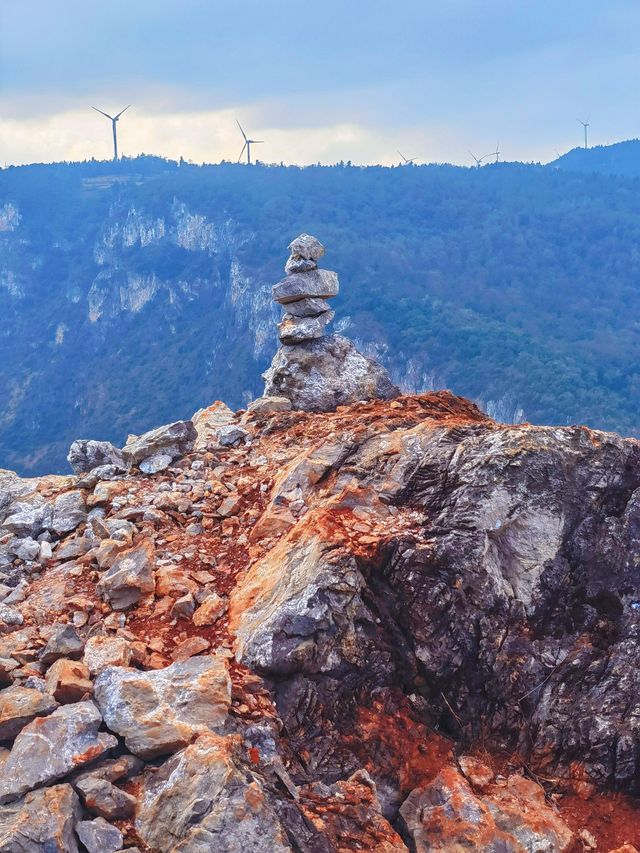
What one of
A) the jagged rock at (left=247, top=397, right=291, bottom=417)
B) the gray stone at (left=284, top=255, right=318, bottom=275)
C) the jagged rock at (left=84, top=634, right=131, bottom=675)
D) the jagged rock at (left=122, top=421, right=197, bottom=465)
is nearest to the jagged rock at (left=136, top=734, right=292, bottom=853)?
the jagged rock at (left=84, top=634, right=131, bottom=675)

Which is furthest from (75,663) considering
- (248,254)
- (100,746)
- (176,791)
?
(248,254)

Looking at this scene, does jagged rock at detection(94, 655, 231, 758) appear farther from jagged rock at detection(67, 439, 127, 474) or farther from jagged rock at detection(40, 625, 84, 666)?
jagged rock at detection(67, 439, 127, 474)

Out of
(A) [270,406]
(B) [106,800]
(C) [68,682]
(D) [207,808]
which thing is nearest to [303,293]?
(A) [270,406]

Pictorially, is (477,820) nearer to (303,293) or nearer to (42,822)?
(42,822)

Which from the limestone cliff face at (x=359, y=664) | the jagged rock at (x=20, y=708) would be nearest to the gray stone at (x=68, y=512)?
the limestone cliff face at (x=359, y=664)

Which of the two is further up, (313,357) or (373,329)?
(313,357)

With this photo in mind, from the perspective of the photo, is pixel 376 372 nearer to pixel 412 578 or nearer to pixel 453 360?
pixel 412 578

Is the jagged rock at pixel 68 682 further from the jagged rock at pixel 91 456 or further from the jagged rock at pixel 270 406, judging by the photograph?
the jagged rock at pixel 270 406
